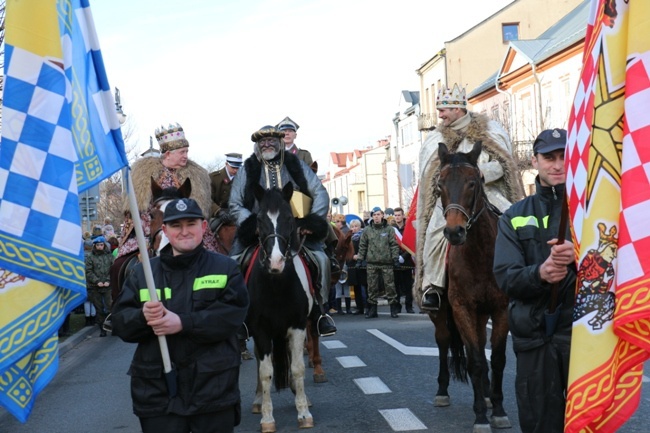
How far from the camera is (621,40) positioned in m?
4.49

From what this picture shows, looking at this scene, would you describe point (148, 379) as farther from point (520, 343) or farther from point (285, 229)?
point (285, 229)

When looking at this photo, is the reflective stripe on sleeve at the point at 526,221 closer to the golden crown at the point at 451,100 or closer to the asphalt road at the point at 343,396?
the asphalt road at the point at 343,396

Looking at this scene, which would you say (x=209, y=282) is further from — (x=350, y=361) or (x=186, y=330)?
(x=350, y=361)

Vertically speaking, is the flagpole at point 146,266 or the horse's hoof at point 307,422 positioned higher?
the flagpole at point 146,266

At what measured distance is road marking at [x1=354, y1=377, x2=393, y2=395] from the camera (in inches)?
422

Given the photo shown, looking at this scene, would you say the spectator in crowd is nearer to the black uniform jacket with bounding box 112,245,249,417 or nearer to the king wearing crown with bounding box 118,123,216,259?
the king wearing crown with bounding box 118,123,216,259

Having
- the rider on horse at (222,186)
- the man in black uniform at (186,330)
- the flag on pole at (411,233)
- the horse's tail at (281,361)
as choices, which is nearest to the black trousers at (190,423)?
the man in black uniform at (186,330)

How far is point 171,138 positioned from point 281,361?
9.47ft

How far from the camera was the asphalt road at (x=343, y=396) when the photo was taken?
912 centimetres

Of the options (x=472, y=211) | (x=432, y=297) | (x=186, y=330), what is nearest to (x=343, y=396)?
(x=432, y=297)

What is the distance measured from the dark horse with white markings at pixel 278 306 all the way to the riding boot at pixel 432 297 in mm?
1121

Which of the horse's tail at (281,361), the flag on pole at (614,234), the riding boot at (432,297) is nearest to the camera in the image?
the flag on pole at (614,234)

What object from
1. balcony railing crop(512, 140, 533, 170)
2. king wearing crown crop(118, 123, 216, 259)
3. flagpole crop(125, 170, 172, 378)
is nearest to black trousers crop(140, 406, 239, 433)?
flagpole crop(125, 170, 172, 378)

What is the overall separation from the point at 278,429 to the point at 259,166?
2637 mm
